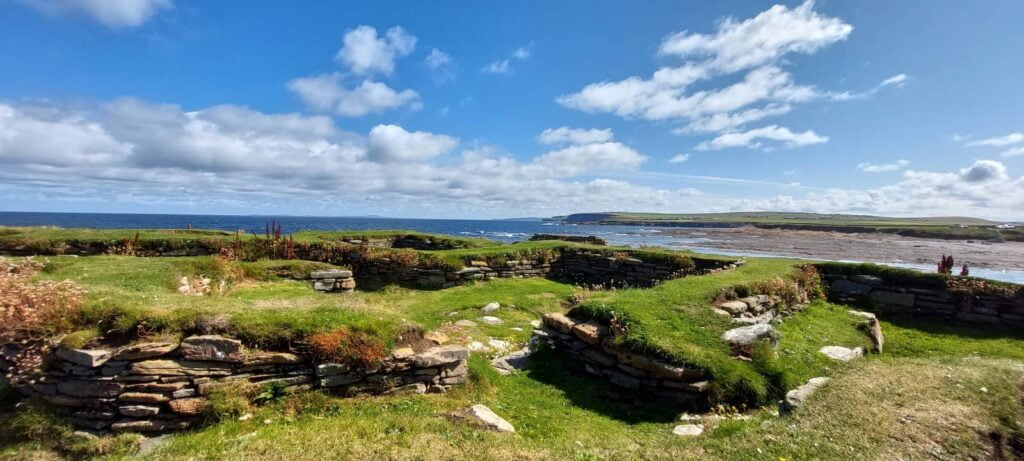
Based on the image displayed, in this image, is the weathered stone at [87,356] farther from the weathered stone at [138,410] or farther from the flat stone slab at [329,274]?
the flat stone slab at [329,274]

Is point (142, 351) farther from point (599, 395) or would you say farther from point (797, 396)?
point (797, 396)

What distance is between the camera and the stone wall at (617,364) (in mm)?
7395

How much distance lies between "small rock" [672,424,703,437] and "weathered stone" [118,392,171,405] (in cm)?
742

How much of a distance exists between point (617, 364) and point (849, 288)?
11582 mm

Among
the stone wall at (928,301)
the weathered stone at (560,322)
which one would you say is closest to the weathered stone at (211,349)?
the weathered stone at (560,322)

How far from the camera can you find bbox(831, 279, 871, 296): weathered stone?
47.7 ft

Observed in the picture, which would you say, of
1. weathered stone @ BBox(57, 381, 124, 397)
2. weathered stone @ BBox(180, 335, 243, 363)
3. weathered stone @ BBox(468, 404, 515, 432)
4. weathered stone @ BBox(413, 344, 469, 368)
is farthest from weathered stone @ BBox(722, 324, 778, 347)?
weathered stone @ BBox(57, 381, 124, 397)

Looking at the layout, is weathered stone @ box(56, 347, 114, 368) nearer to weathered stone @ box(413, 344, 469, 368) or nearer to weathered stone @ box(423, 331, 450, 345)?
weathered stone @ box(413, 344, 469, 368)

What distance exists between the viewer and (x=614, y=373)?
8.31 m

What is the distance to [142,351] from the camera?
6215 mm

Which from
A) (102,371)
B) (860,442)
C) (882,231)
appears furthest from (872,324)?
(882,231)

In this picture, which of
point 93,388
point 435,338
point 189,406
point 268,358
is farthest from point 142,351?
point 435,338

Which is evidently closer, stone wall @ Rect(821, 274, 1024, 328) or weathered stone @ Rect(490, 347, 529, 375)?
weathered stone @ Rect(490, 347, 529, 375)

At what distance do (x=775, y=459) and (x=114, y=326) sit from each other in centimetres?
967
